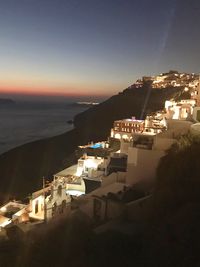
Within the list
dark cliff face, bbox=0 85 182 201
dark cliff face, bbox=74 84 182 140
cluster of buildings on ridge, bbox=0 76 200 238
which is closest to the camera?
cluster of buildings on ridge, bbox=0 76 200 238

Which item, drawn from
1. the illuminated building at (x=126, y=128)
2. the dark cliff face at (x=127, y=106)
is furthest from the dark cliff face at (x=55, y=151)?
the illuminated building at (x=126, y=128)

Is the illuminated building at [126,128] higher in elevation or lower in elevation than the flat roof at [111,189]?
higher

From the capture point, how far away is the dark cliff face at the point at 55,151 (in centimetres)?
3059

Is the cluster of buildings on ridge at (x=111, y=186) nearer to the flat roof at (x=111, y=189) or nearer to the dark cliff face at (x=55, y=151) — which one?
the flat roof at (x=111, y=189)

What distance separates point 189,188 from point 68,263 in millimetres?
3878

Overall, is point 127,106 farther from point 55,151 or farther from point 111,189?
point 111,189

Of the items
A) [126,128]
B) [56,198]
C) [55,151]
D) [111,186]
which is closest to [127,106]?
[55,151]

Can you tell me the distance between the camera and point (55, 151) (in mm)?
49219

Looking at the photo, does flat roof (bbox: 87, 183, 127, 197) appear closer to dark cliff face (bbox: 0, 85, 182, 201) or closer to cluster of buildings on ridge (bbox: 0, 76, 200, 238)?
cluster of buildings on ridge (bbox: 0, 76, 200, 238)

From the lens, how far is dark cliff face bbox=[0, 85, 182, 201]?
30594 mm

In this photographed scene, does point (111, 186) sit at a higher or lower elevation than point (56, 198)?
higher

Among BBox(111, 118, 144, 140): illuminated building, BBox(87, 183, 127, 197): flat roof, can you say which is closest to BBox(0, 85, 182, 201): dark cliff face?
BBox(111, 118, 144, 140): illuminated building

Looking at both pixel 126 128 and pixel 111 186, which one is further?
pixel 126 128

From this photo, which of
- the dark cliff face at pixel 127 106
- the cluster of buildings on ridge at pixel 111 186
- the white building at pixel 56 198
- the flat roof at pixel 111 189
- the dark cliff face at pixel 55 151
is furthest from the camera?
the dark cliff face at pixel 127 106
